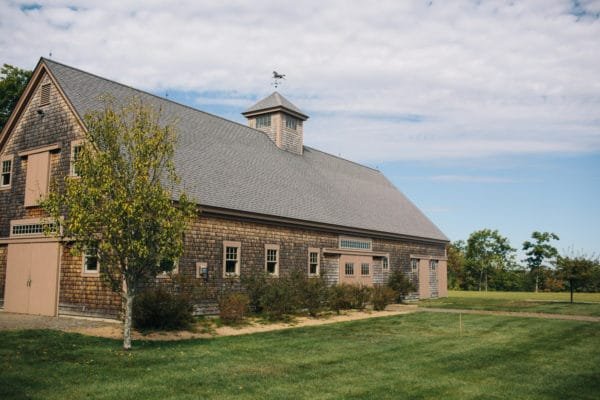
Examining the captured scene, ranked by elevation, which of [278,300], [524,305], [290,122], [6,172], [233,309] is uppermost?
[290,122]

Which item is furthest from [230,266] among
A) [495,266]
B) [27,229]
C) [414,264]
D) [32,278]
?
[495,266]

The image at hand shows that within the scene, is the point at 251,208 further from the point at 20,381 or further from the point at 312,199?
the point at 20,381

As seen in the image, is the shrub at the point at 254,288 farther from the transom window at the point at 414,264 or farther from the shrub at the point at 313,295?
the transom window at the point at 414,264

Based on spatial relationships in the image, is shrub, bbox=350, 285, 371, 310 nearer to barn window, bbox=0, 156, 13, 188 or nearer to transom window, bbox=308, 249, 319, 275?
transom window, bbox=308, 249, 319, 275

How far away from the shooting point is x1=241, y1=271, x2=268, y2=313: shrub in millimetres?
21719

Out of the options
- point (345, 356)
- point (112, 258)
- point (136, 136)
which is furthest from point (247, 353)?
point (136, 136)

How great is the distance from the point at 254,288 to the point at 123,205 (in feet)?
32.6

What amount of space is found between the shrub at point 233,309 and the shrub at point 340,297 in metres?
5.37

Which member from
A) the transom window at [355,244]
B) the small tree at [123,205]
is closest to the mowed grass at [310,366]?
the small tree at [123,205]

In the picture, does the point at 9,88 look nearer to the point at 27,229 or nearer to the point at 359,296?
the point at 27,229

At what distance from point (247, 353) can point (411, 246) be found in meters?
24.3

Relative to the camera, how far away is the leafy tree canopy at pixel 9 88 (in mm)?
34000

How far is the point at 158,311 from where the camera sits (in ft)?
54.2

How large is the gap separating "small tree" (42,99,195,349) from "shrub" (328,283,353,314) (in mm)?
11234
